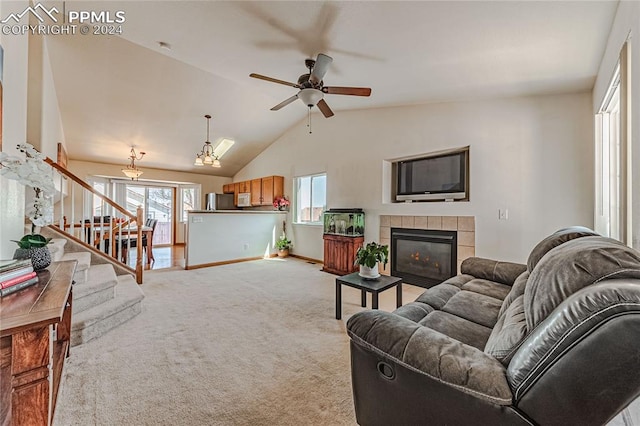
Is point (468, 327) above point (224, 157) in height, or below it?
below

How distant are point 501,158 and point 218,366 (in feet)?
12.4

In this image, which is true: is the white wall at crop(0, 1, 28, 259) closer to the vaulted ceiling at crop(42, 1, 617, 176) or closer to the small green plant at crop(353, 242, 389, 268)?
the vaulted ceiling at crop(42, 1, 617, 176)

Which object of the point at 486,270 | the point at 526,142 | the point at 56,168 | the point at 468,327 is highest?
the point at 526,142

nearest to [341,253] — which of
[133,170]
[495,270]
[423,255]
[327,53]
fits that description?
[423,255]

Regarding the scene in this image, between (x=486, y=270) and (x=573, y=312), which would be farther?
(x=486, y=270)

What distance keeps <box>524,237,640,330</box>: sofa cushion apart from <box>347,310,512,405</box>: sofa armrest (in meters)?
0.22

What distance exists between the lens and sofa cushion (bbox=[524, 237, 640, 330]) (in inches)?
32.1

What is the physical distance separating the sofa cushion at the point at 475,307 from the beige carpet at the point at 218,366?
87cm

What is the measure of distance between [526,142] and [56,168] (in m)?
5.72

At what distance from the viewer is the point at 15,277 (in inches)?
48.5

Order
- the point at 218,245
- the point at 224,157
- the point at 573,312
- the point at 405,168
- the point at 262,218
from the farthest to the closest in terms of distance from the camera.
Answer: the point at 224,157 → the point at 262,218 → the point at 218,245 → the point at 405,168 → the point at 573,312

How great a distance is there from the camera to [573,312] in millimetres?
773

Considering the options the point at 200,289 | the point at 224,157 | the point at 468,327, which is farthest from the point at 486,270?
the point at 224,157

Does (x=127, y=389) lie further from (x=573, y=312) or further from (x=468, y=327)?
(x=573, y=312)
